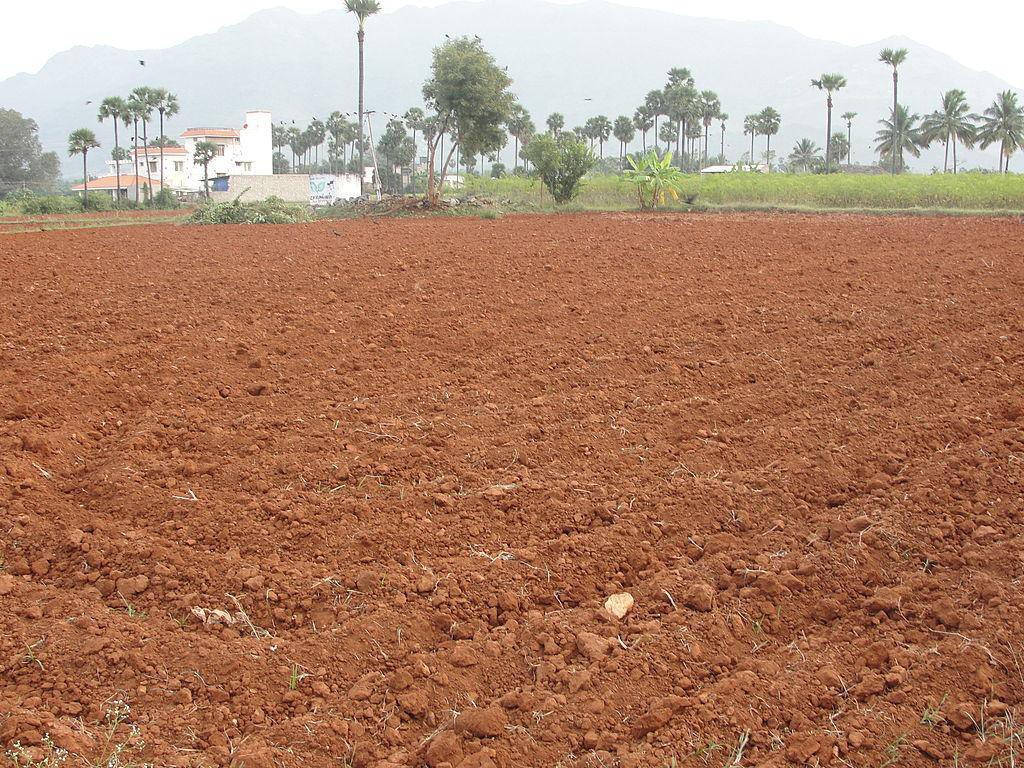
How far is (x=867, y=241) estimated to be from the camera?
1561 cm

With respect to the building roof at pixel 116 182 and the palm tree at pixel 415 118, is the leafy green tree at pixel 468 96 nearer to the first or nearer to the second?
the building roof at pixel 116 182

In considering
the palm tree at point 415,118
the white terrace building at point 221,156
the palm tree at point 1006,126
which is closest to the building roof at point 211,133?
the white terrace building at point 221,156

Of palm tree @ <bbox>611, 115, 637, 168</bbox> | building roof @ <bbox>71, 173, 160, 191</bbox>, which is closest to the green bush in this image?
building roof @ <bbox>71, 173, 160, 191</bbox>

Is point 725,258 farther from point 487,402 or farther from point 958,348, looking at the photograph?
point 487,402

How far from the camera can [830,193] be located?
32.4m

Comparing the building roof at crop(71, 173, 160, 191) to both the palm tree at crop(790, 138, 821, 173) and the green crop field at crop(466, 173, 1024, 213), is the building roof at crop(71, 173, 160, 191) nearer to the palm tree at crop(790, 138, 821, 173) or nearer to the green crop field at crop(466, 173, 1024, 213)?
the green crop field at crop(466, 173, 1024, 213)

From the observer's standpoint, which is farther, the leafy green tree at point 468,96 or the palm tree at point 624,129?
the palm tree at point 624,129

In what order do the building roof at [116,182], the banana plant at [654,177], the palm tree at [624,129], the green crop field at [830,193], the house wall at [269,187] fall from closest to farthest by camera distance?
the green crop field at [830,193] < the banana plant at [654,177] < the house wall at [269,187] < the building roof at [116,182] < the palm tree at [624,129]

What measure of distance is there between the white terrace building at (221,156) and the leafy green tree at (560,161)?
5429 cm

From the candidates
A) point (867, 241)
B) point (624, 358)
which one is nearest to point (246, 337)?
point (624, 358)

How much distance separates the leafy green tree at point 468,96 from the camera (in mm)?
31125

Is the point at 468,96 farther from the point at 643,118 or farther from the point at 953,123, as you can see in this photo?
the point at 643,118

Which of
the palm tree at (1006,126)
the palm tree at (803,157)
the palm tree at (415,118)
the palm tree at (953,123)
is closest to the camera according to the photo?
the palm tree at (1006,126)

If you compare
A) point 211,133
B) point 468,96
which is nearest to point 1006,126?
point 468,96
